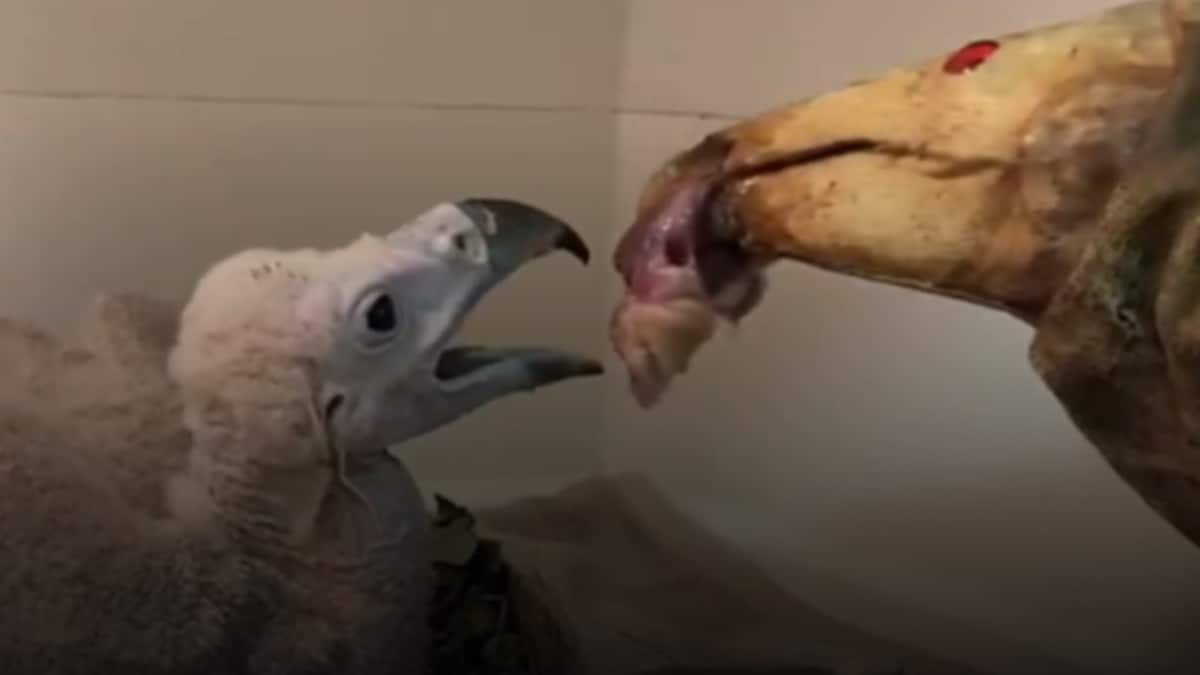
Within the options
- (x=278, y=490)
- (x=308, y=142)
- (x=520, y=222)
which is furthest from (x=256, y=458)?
(x=308, y=142)

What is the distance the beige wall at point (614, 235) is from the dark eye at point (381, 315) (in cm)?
28

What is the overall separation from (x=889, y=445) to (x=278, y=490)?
1.14 feet

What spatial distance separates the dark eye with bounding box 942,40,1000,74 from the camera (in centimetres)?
50

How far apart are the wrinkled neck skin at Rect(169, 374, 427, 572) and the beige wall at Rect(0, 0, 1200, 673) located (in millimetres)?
297

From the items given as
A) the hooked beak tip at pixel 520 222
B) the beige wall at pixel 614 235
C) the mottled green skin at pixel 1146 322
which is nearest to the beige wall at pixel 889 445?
the beige wall at pixel 614 235

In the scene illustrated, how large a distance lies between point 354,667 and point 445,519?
0.16 meters

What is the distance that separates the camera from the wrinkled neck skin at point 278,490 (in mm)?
630

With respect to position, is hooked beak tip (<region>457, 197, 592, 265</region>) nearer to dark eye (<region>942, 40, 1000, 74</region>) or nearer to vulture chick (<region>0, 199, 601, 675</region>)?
vulture chick (<region>0, 199, 601, 675</region>)

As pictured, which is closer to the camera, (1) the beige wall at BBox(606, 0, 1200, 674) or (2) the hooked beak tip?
(2) the hooked beak tip

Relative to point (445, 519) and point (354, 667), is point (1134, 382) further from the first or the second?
point (445, 519)

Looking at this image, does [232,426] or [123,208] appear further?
[123,208]

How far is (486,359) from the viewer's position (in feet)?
2.32

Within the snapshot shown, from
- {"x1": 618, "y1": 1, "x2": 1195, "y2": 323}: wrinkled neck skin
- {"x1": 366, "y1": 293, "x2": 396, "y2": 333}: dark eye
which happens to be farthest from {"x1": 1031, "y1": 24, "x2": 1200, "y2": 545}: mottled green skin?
{"x1": 366, "y1": 293, "x2": 396, "y2": 333}: dark eye

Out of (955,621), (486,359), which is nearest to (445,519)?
(486,359)
